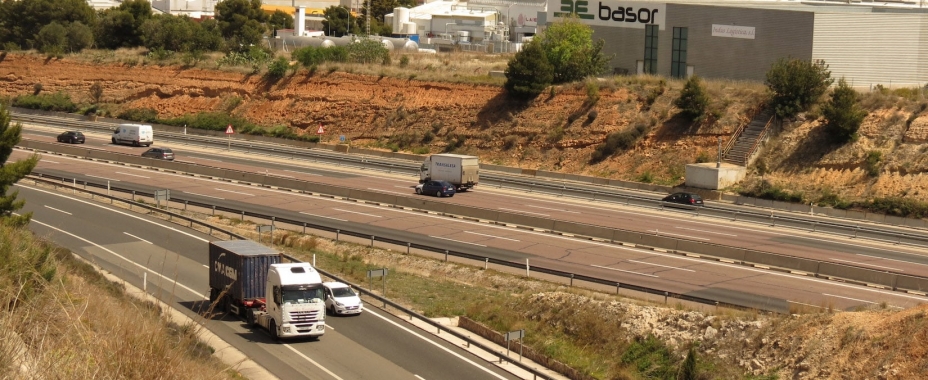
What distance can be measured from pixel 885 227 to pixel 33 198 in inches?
1682

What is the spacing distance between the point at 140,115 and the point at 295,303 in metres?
73.6

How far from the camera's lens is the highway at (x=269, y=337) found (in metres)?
27.1

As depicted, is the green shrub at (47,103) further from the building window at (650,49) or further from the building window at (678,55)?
the building window at (678,55)

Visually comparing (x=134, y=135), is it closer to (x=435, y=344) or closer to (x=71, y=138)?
Answer: (x=71, y=138)

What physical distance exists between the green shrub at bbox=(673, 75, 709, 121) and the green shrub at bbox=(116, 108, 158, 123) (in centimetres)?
4858

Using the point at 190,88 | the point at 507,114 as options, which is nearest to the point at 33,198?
the point at 507,114

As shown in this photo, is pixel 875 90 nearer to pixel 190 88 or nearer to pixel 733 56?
pixel 733 56

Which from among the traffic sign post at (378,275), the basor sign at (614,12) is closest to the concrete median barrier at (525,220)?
the traffic sign post at (378,275)

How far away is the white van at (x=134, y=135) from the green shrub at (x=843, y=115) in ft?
156

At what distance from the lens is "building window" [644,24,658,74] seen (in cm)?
8447

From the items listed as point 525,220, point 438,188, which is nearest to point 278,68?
point 438,188

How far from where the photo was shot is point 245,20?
12556cm

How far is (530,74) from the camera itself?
83.4 metres

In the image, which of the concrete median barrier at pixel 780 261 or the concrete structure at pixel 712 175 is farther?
the concrete structure at pixel 712 175
